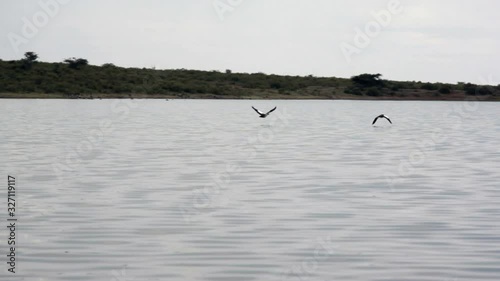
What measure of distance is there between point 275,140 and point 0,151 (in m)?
12.1

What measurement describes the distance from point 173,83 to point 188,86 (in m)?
1.62

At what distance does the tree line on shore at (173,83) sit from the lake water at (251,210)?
7006cm

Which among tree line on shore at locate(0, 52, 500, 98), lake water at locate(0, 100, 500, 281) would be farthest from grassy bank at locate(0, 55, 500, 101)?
lake water at locate(0, 100, 500, 281)

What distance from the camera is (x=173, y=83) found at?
116250 mm

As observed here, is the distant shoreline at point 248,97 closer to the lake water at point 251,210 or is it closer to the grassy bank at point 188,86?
the grassy bank at point 188,86

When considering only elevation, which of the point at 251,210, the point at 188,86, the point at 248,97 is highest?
the point at 251,210

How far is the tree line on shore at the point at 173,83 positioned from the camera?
354ft

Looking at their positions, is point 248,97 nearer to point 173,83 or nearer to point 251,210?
point 173,83

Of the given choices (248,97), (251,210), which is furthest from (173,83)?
(251,210)

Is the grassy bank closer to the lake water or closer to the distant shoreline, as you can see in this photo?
the distant shoreline

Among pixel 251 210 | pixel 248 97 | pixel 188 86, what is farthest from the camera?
pixel 188 86

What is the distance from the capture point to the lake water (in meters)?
14.0

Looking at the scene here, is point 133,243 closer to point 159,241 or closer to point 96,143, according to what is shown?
point 159,241

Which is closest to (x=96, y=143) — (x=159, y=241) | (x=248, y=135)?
(x=248, y=135)
